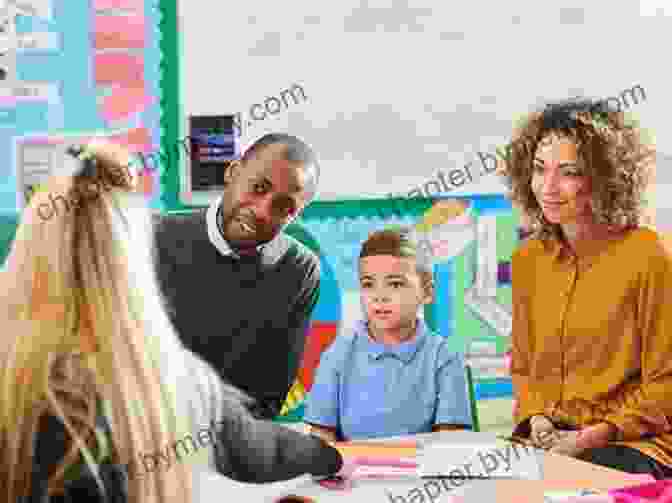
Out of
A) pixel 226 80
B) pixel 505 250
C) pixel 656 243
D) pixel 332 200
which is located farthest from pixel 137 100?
pixel 656 243

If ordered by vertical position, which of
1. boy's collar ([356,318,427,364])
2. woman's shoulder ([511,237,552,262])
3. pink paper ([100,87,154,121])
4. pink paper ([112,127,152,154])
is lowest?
boy's collar ([356,318,427,364])

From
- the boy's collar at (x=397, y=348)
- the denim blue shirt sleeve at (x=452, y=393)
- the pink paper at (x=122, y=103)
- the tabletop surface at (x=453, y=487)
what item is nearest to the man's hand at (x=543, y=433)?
the denim blue shirt sleeve at (x=452, y=393)

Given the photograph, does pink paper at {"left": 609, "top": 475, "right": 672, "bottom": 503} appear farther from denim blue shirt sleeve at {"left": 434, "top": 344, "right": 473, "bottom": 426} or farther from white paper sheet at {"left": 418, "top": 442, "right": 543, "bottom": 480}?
denim blue shirt sleeve at {"left": 434, "top": 344, "right": 473, "bottom": 426}

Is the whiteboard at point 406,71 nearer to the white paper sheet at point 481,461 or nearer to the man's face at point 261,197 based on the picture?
the man's face at point 261,197

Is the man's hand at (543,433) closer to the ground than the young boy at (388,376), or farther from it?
closer to the ground

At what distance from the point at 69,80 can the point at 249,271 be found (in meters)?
0.78

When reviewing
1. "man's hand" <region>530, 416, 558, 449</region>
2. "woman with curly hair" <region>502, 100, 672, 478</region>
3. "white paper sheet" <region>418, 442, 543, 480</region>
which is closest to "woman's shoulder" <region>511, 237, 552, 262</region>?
"woman with curly hair" <region>502, 100, 672, 478</region>

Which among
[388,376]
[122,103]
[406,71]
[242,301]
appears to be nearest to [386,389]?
[388,376]

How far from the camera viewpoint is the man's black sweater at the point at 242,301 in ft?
10.5

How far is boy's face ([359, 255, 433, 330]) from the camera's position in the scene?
9.96 ft

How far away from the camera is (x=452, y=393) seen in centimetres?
300

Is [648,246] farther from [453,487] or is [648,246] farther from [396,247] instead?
[453,487]

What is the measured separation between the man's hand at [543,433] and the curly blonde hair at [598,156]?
528mm

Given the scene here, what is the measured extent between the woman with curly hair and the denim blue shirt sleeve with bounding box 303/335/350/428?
1.68 ft
